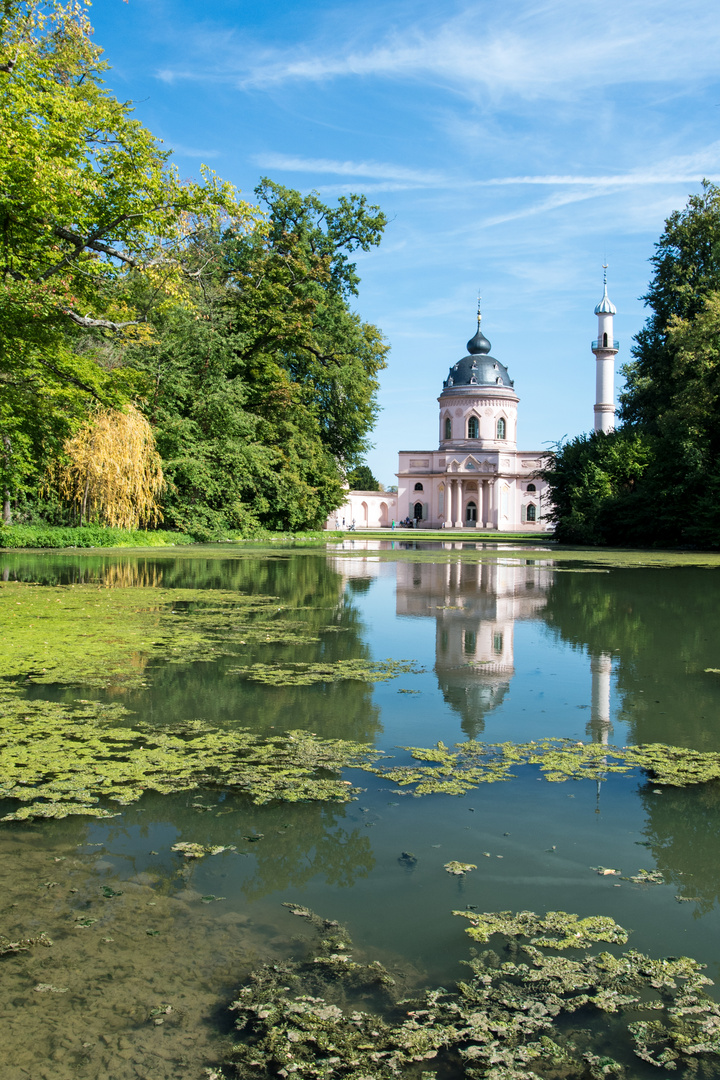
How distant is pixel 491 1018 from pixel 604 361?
82.4 m

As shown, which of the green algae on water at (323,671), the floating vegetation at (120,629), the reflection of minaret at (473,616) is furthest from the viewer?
the floating vegetation at (120,629)

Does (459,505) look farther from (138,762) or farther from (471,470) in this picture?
(138,762)

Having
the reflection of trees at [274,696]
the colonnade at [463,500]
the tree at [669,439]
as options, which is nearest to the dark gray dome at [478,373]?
the colonnade at [463,500]

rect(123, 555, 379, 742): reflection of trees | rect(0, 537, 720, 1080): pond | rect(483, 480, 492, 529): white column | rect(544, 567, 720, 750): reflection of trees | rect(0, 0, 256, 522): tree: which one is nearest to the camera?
rect(0, 537, 720, 1080): pond

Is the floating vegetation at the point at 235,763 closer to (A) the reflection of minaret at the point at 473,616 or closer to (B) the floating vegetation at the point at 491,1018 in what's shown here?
(A) the reflection of minaret at the point at 473,616

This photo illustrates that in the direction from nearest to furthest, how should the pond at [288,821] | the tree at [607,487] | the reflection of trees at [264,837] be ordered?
the pond at [288,821], the reflection of trees at [264,837], the tree at [607,487]

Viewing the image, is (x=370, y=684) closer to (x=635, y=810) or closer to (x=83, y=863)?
(x=635, y=810)

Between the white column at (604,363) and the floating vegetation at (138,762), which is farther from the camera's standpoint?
the white column at (604,363)

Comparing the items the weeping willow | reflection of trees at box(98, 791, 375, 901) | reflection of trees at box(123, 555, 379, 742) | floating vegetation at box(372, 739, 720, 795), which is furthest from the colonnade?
reflection of trees at box(98, 791, 375, 901)

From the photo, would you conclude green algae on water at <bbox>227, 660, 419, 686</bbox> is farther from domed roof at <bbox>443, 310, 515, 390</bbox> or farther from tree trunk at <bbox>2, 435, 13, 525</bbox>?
domed roof at <bbox>443, 310, 515, 390</bbox>

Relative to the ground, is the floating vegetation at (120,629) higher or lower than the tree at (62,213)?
lower

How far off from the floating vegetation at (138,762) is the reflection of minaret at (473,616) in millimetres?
1119

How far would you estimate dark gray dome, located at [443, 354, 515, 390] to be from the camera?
101 m

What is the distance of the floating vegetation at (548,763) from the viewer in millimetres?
4078
